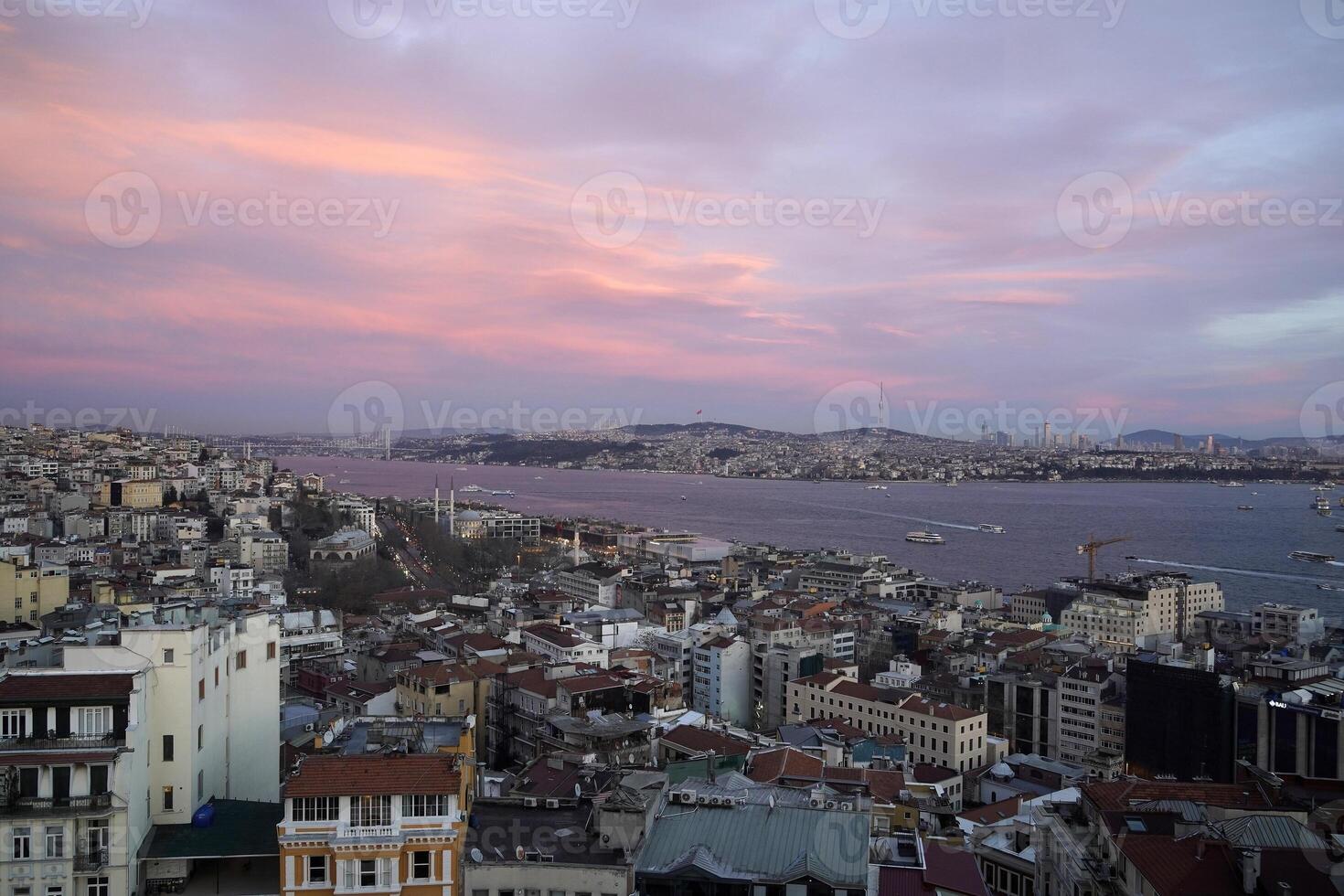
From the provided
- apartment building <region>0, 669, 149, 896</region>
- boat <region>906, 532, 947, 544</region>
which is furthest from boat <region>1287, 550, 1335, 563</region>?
apartment building <region>0, 669, 149, 896</region>

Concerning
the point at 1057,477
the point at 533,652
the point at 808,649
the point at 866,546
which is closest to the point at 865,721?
the point at 808,649

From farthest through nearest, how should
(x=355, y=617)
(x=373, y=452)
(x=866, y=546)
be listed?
(x=373, y=452) < (x=866, y=546) < (x=355, y=617)

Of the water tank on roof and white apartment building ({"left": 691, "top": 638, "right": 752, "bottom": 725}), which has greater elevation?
the water tank on roof

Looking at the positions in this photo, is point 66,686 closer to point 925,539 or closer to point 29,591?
point 29,591

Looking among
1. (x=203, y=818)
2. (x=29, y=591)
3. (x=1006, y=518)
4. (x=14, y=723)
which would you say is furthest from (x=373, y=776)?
(x=1006, y=518)

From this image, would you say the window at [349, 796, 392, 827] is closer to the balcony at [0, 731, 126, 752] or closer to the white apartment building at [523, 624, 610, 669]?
the balcony at [0, 731, 126, 752]

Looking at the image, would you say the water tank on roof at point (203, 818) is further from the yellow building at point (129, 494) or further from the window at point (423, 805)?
the yellow building at point (129, 494)

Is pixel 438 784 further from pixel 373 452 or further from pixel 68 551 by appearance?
pixel 373 452

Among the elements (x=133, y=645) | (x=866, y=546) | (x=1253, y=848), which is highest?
(x=133, y=645)
